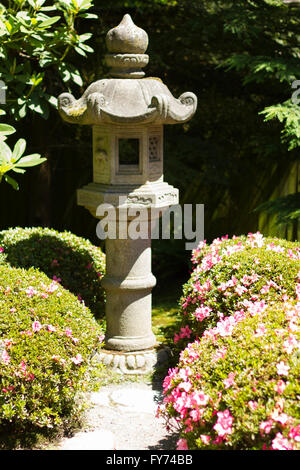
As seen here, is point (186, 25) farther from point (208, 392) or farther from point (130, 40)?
point (208, 392)

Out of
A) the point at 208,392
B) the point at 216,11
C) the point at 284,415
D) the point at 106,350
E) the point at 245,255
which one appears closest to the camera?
the point at 284,415

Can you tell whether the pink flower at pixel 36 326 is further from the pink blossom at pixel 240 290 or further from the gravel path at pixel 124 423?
the pink blossom at pixel 240 290

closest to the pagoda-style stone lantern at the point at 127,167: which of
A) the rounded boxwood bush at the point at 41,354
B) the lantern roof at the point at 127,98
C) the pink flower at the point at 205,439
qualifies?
the lantern roof at the point at 127,98

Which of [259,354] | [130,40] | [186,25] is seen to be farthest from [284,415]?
[186,25]

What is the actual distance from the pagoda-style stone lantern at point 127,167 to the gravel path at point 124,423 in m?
0.44

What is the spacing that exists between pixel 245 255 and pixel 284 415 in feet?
7.98

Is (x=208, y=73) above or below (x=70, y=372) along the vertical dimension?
above

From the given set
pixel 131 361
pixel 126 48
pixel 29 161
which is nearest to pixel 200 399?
pixel 131 361

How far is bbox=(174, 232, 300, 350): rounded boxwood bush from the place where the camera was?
5.40 m

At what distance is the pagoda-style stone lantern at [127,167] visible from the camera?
582cm

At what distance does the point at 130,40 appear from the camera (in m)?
5.95

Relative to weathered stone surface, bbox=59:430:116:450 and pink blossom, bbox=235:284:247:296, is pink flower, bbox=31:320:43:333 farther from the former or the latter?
pink blossom, bbox=235:284:247:296

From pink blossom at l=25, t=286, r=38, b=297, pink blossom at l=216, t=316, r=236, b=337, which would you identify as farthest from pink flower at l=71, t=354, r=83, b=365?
pink blossom at l=216, t=316, r=236, b=337

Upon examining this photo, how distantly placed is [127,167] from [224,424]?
9.87 ft
